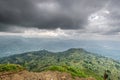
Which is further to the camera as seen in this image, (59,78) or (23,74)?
(59,78)

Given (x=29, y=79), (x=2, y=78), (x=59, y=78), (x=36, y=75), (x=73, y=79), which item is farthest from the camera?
(x=73, y=79)

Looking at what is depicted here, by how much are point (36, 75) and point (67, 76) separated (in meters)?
20.9

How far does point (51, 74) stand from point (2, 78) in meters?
26.8

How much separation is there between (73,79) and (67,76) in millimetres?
3800

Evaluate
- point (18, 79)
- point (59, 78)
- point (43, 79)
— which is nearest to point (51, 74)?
point (59, 78)

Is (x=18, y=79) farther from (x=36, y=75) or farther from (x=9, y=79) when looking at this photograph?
(x=36, y=75)

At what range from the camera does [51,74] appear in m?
95.2

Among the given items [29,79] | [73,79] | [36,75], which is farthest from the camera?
[73,79]

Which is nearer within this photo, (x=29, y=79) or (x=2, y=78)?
(x=2, y=78)

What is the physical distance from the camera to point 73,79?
10044 cm

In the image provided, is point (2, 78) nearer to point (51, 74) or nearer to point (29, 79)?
point (29, 79)

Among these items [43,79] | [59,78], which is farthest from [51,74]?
[43,79]

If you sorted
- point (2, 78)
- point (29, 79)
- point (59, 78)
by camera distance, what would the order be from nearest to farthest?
point (2, 78) < point (29, 79) < point (59, 78)

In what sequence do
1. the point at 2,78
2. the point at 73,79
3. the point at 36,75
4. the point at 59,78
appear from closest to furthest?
1. the point at 2,78
2. the point at 36,75
3. the point at 59,78
4. the point at 73,79
